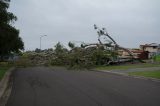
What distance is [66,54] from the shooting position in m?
51.4

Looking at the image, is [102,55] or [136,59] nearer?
[102,55]

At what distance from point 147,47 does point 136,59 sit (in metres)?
28.5

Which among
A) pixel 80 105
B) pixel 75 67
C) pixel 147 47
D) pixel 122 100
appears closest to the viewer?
pixel 80 105

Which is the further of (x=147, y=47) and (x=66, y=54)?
(x=147, y=47)

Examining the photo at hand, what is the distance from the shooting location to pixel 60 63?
55812 mm

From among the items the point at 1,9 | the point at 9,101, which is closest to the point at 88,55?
the point at 1,9

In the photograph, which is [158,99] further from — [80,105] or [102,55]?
[102,55]

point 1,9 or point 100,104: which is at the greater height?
point 1,9

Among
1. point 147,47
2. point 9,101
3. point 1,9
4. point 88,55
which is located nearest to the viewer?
point 9,101

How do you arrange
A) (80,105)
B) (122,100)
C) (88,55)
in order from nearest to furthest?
(80,105) → (122,100) → (88,55)

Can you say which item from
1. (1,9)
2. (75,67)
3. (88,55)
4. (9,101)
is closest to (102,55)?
(88,55)

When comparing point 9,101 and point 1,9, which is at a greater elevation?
point 1,9

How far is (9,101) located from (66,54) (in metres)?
38.1

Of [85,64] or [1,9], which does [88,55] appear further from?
[1,9]
